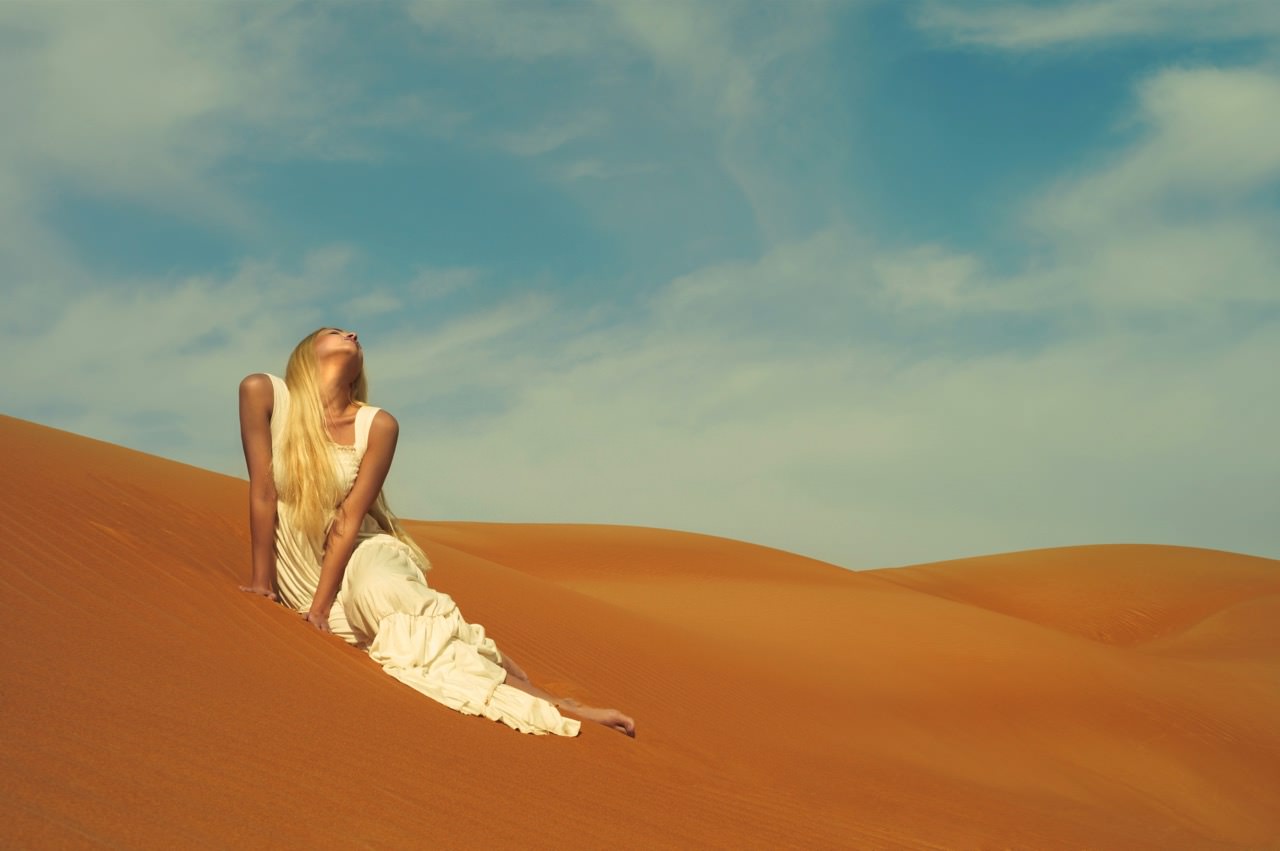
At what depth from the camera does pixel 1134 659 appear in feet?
55.7

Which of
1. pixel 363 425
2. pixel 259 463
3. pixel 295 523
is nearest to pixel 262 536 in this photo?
pixel 295 523

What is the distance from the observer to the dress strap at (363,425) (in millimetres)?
6133

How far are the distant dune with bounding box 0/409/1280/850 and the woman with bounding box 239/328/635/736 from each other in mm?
278

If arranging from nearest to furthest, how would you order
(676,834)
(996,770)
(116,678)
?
(116,678)
(676,834)
(996,770)

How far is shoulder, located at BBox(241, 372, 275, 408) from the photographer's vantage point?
6031 millimetres

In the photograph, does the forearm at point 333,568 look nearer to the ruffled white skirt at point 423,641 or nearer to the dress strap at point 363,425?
the ruffled white skirt at point 423,641

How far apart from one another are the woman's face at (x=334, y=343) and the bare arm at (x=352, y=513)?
408 millimetres

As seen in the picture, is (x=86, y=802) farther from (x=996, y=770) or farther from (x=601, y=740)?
(x=996, y=770)

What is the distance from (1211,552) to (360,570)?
1590 inches

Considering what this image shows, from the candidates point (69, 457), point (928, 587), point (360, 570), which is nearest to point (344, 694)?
point (360, 570)

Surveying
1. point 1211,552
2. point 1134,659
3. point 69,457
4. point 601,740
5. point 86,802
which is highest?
point 1211,552

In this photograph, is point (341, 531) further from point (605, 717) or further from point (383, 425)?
point (605, 717)

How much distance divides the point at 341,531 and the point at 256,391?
35.8 inches

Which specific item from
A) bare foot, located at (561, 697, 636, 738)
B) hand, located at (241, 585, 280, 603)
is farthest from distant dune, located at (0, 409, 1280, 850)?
hand, located at (241, 585, 280, 603)
